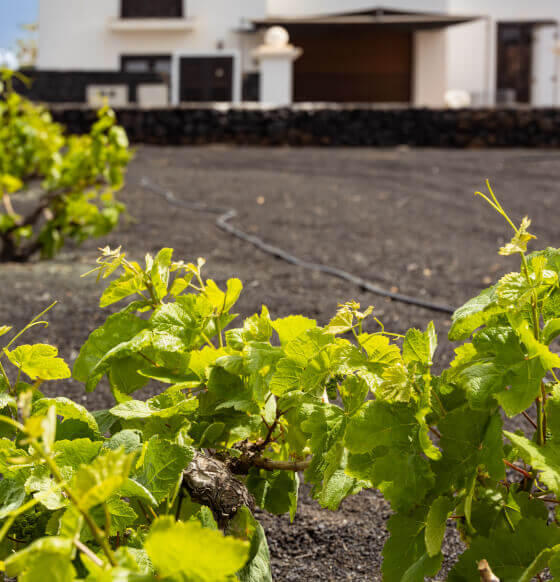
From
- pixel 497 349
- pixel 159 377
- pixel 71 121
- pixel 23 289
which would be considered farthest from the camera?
pixel 71 121

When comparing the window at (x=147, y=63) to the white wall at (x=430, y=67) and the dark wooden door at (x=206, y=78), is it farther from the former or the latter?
the white wall at (x=430, y=67)

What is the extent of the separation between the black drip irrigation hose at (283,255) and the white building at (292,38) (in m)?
9.38

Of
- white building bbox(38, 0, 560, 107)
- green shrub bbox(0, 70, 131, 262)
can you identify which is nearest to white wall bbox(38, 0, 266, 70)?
white building bbox(38, 0, 560, 107)

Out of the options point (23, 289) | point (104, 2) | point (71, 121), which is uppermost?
point (104, 2)

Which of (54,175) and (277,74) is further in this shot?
(277,74)

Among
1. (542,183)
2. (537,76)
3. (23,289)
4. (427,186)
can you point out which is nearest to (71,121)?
(427,186)

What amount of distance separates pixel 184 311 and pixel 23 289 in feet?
7.65

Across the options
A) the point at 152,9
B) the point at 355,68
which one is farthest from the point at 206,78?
the point at 355,68

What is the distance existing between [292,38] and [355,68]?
1.79 metres

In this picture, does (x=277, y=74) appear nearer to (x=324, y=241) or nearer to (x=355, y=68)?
(x=355, y=68)

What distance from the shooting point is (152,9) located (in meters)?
15.2

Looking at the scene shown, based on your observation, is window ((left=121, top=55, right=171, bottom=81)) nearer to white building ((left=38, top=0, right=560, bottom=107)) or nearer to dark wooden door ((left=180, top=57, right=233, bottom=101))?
white building ((left=38, top=0, right=560, bottom=107))

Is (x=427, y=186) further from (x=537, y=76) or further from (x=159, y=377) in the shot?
(x=537, y=76)

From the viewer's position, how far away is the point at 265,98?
10.9 metres
